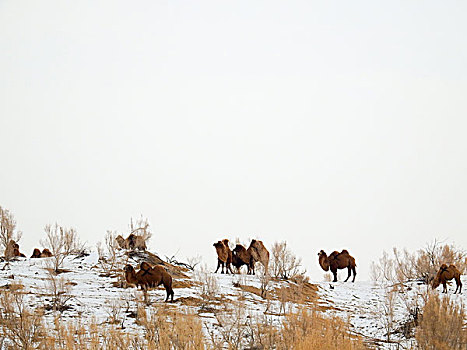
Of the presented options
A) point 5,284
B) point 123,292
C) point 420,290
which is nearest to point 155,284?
point 123,292

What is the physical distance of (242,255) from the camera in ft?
83.6

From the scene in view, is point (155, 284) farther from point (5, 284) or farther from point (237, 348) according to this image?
point (237, 348)

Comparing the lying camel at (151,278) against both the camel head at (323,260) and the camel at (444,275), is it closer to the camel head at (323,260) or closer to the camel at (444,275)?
the camel at (444,275)

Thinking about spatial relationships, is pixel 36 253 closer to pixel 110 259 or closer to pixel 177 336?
pixel 110 259

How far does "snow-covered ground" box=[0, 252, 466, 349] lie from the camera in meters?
15.2

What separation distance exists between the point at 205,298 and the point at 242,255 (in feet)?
25.8

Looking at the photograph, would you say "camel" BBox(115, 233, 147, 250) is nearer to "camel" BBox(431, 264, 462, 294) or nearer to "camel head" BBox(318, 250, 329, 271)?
"camel head" BBox(318, 250, 329, 271)

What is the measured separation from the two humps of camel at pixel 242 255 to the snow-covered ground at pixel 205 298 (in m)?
1.09

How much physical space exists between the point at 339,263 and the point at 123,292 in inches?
497

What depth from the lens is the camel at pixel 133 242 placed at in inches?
950

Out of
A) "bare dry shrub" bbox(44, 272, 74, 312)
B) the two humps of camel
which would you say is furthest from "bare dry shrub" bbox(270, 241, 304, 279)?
"bare dry shrub" bbox(44, 272, 74, 312)

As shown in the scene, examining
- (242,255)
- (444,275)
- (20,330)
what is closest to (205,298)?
(20,330)

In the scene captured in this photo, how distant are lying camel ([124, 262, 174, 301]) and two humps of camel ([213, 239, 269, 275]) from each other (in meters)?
7.44

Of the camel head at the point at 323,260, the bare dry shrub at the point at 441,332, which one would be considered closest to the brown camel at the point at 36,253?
the camel head at the point at 323,260
